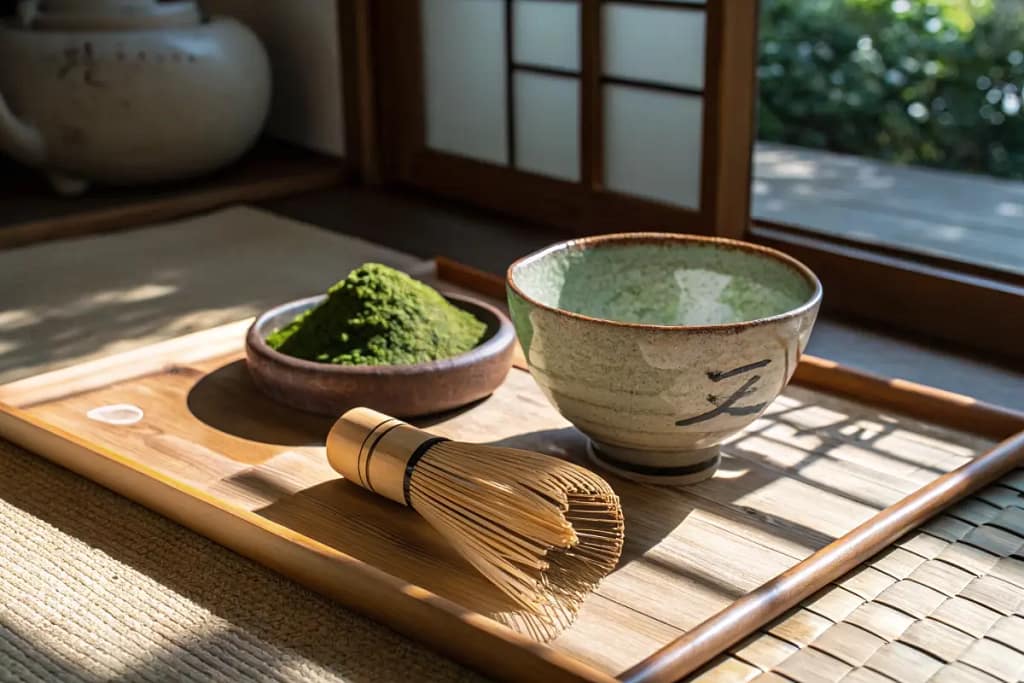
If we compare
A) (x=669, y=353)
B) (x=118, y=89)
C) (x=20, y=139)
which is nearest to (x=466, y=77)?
(x=118, y=89)

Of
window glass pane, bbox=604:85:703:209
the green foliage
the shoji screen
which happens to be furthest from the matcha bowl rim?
the green foliage

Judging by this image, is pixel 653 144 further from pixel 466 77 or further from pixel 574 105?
pixel 466 77

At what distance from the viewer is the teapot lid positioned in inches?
110

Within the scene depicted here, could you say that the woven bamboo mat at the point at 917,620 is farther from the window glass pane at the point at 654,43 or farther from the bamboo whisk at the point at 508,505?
the window glass pane at the point at 654,43

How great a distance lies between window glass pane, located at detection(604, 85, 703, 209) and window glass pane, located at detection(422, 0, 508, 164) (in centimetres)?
35

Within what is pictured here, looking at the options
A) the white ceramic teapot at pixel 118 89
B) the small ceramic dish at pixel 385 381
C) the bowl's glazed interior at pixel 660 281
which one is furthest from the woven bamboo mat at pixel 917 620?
the white ceramic teapot at pixel 118 89

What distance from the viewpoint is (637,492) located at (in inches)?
42.9

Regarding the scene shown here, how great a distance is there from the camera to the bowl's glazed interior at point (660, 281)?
1.21 m

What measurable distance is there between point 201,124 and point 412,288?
5.65 feet

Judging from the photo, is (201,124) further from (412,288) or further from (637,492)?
(637,492)

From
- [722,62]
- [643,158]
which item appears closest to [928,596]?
[722,62]

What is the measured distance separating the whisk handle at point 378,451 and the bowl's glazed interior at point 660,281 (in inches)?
8.1

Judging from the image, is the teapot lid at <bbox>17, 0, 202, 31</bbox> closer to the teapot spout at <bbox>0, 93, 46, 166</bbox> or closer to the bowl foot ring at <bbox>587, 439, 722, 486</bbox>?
the teapot spout at <bbox>0, 93, 46, 166</bbox>

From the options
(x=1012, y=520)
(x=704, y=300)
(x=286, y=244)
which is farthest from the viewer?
(x=286, y=244)
